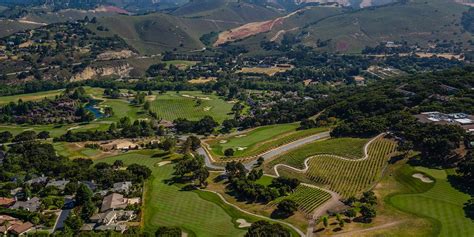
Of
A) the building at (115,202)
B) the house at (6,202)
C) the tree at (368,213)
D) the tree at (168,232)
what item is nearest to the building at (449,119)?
the tree at (368,213)

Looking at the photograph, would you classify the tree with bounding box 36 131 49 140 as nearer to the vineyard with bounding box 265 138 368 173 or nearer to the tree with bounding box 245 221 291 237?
the vineyard with bounding box 265 138 368 173

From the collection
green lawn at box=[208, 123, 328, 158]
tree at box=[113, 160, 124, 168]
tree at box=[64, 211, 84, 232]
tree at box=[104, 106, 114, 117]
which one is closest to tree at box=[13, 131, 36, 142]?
tree at box=[104, 106, 114, 117]

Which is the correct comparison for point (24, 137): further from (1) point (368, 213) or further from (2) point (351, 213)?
(1) point (368, 213)

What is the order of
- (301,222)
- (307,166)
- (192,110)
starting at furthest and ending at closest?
(192,110) < (307,166) < (301,222)

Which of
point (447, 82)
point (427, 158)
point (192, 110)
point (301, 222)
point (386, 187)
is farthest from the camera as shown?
point (192, 110)

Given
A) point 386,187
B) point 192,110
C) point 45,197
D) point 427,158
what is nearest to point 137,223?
point 45,197

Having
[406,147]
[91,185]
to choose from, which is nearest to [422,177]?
[406,147]

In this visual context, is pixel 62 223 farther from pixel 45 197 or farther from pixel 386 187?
pixel 386 187
